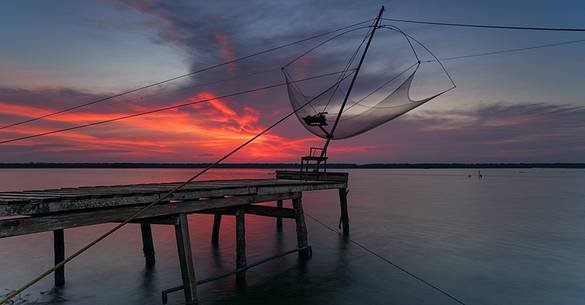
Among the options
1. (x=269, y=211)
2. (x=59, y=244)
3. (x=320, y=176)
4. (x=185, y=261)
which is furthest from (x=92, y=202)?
(x=320, y=176)

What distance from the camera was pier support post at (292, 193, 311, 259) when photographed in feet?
43.0


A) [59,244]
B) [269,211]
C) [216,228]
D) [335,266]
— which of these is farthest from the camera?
[216,228]

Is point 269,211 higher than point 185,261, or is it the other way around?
point 269,211

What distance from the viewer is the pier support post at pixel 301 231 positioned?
13.1 m

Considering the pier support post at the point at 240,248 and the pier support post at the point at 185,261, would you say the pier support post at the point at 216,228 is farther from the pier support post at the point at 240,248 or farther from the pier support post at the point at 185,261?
the pier support post at the point at 185,261

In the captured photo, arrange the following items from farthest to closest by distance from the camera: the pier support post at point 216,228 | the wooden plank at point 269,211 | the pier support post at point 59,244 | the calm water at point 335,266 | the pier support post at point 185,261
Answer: the pier support post at point 216,228, the wooden plank at point 269,211, the calm water at point 335,266, the pier support post at point 59,244, the pier support post at point 185,261

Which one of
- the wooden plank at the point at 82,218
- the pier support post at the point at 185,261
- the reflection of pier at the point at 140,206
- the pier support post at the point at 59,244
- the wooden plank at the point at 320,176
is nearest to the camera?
the wooden plank at the point at 82,218

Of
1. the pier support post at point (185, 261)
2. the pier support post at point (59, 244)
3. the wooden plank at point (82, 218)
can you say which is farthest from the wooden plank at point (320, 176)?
the pier support post at point (59, 244)

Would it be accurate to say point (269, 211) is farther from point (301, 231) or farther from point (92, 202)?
point (92, 202)

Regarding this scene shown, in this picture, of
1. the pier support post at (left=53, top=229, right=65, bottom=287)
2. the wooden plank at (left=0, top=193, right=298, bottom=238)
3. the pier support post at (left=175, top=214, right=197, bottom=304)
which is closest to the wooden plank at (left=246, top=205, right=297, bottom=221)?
the wooden plank at (left=0, top=193, right=298, bottom=238)

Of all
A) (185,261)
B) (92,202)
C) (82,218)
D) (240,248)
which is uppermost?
(92,202)

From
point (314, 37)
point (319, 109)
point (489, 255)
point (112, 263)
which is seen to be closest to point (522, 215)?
point (489, 255)

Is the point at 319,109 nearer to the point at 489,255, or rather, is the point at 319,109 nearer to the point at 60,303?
the point at 489,255

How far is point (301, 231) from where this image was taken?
13.6 m
